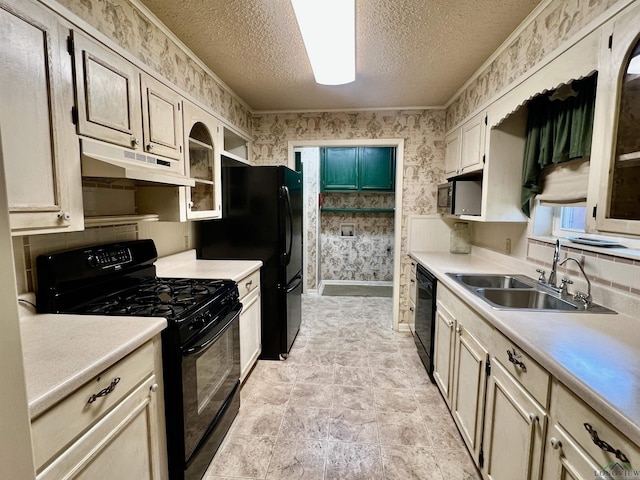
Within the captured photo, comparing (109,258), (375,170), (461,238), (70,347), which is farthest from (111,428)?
(375,170)

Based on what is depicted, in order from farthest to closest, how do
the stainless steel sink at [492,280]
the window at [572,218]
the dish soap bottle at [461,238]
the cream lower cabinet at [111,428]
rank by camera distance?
1. the dish soap bottle at [461,238]
2. the stainless steel sink at [492,280]
3. the window at [572,218]
4. the cream lower cabinet at [111,428]

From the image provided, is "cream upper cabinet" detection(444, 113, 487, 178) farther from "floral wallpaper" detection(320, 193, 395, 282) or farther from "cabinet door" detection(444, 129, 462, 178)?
"floral wallpaper" detection(320, 193, 395, 282)

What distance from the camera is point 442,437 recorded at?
1910 millimetres

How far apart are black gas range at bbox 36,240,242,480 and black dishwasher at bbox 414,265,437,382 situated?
4.80ft

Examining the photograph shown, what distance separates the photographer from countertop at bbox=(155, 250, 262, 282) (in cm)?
222

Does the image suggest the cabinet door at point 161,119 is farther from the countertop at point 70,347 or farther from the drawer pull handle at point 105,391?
the drawer pull handle at point 105,391

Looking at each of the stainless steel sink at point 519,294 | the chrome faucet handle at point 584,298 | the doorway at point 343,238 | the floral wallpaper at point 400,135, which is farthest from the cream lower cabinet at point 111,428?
the doorway at point 343,238

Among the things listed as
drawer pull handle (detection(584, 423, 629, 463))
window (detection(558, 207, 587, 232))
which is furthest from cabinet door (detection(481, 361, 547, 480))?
window (detection(558, 207, 587, 232))

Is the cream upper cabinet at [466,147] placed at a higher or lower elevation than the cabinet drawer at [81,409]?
higher

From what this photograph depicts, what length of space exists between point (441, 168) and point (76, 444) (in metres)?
3.47

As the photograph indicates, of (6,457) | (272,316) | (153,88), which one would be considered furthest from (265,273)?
(6,457)

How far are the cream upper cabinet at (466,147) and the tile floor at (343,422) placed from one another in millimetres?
1778

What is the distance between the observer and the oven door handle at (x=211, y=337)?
1421mm

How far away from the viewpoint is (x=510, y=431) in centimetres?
125
